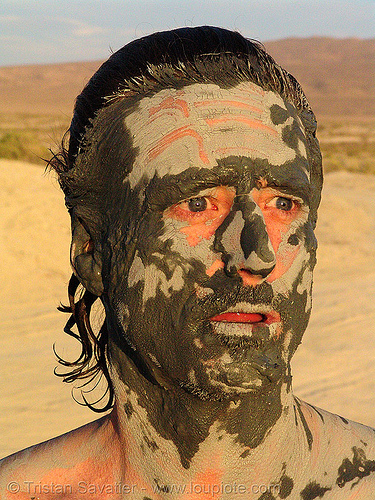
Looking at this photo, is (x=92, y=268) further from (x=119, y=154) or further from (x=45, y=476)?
(x=45, y=476)

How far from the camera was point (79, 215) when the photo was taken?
7.18 feet

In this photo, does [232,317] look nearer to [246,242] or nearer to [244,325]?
[244,325]

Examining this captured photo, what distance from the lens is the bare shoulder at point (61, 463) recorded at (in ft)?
7.61

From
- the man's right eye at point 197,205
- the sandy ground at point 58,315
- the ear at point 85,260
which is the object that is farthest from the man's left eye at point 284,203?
the sandy ground at point 58,315

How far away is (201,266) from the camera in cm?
188

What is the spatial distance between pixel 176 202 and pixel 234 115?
1.10ft

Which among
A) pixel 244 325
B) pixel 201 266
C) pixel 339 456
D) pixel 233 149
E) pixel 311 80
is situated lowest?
pixel 311 80

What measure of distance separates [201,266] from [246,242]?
0.15 metres

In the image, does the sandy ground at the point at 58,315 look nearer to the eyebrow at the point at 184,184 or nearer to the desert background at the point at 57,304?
the desert background at the point at 57,304

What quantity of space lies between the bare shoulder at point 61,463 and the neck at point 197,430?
0.18 metres

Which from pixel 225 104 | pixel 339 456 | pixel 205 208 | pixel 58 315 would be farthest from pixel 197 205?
pixel 58 315

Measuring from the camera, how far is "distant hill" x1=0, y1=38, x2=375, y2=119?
80.3 metres

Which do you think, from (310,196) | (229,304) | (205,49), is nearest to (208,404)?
(229,304)

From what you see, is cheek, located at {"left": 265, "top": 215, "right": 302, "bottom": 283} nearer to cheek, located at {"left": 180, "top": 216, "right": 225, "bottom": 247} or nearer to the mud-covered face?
the mud-covered face
